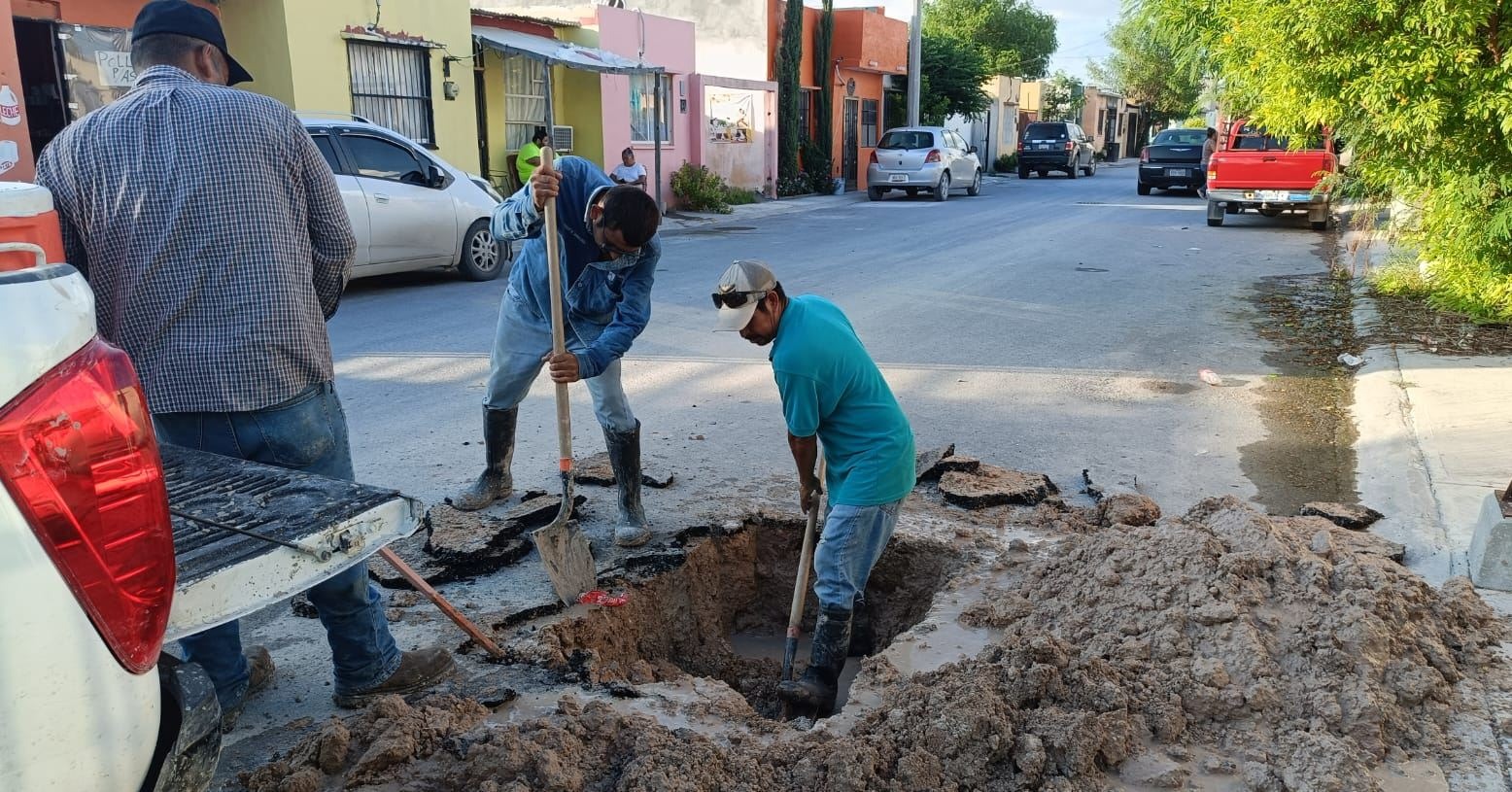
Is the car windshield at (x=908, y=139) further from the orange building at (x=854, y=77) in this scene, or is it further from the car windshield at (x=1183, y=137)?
the car windshield at (x=1183, y=137)

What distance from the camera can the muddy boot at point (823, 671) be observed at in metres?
3.72

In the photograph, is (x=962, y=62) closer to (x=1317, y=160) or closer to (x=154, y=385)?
(x=1317, y=160)

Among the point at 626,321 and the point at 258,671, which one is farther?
the point at 626,321

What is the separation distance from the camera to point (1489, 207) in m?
8.93

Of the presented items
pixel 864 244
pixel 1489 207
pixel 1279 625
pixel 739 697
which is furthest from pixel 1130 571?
pixel 864 244

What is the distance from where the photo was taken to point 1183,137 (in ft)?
90.2

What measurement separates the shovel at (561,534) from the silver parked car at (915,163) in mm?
22351

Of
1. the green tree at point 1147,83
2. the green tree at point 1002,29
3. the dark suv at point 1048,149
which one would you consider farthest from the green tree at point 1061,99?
the dark suv at point 1048,149

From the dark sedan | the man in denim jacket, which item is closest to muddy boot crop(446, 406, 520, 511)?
the man in denim jacket

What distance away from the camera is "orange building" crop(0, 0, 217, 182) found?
11.9 metres

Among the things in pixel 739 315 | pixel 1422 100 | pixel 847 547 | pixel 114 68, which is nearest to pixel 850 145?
pixel 114 68

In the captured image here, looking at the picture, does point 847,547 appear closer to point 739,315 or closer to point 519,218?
point 739,315

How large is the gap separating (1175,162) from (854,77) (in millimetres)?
9354

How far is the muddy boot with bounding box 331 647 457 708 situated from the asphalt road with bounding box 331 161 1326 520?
1855 millimetres
